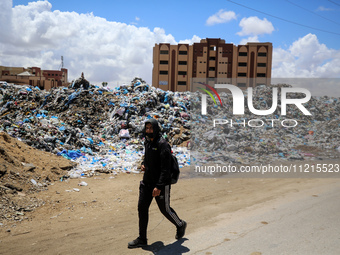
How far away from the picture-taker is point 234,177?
27.8 feet

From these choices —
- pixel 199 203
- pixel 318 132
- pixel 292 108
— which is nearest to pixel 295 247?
pixel 199 203

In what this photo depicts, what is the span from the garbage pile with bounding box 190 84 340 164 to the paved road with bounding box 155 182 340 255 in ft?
17.5

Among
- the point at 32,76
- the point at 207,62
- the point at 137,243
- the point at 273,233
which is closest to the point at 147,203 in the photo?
the point at 137,243

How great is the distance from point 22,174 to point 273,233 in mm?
5656

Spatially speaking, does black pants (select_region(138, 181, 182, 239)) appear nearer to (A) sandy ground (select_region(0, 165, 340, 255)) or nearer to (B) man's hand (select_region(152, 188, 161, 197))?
(B) man's hand (select_region(152, 188, 161, 197))

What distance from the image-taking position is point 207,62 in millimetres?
40406

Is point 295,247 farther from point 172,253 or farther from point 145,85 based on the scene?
point 145,85

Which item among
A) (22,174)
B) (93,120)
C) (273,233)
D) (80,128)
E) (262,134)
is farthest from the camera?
(262,134)

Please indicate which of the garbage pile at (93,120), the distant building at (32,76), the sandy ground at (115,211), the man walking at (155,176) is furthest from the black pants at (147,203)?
the distant building at (32,76)

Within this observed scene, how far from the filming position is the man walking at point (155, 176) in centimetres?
344

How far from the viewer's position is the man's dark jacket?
3432 millimetres

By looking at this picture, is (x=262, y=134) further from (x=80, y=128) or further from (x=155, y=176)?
(x=155, y=176)

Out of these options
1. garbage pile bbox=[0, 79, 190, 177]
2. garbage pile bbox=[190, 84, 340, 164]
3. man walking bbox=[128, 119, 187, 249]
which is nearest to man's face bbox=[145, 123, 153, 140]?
man walking bbox=[128, 119, 187, 249]

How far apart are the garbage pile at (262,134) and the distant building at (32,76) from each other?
26.9 meters
